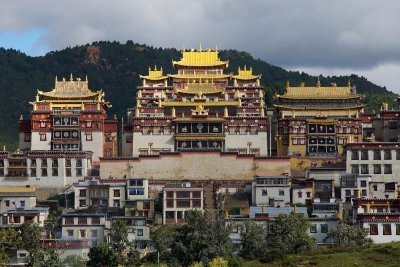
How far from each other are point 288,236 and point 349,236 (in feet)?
16.0

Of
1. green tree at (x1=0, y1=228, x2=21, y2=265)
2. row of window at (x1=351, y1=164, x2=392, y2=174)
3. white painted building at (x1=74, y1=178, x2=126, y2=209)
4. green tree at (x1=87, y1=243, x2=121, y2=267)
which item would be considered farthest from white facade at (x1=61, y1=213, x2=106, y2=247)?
row of window at (x1=351, y1=164, x2=392, y2=174)

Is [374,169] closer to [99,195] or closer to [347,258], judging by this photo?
[347,258]

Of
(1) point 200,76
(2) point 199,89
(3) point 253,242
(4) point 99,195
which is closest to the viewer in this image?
(3) point 253,242

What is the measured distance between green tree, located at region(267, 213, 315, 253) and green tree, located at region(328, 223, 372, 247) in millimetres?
2029

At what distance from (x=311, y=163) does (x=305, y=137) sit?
14.5 feet

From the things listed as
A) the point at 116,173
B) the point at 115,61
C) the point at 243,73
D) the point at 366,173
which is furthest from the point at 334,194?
the point at 115,61

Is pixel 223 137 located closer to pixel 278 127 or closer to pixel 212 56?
pixel 278 127

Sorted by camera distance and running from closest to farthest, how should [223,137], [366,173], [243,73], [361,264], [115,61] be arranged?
[361,264] < [366,173] < [223,137] < [243,73] < [115,61]

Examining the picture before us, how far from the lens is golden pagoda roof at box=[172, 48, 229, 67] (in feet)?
420

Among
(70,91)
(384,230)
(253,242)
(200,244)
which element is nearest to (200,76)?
(70,91)

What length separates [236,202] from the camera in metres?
101

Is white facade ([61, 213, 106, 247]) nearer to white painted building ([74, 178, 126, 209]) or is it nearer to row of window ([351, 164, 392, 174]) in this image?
white painted building ([74, 178, 126, 209])

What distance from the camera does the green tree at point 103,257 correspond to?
81.5m

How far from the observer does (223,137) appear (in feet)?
369
